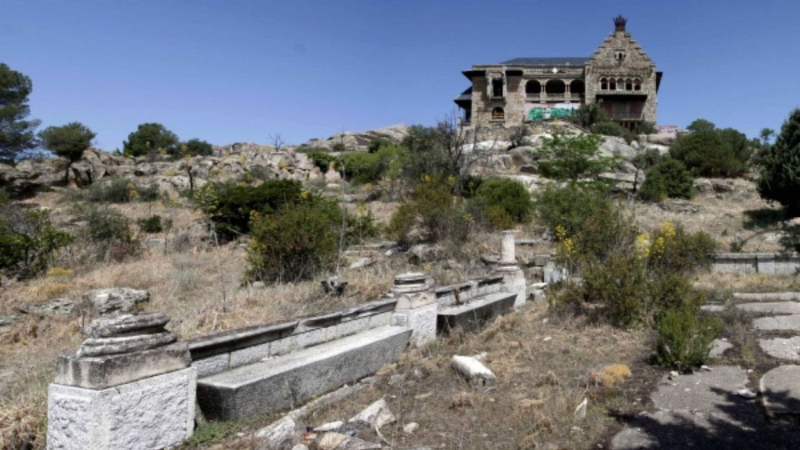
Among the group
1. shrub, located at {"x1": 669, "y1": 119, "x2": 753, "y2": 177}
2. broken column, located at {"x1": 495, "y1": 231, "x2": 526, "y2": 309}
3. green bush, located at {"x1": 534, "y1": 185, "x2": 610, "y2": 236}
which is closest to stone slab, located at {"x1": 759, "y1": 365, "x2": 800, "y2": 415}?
broken column, located at {"x1": 495, "y1": 231, "x2": 526, "y2": 309}

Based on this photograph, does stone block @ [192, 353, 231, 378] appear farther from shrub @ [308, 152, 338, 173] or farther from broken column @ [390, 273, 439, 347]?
shrub @ [308, 152, 338, 173]

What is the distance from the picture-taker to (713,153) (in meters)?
26.9

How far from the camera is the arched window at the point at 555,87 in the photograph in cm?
4556

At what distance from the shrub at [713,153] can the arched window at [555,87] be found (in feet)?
56.2

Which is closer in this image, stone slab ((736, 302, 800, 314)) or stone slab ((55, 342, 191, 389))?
stone slab ((55, 342, 191, 389))

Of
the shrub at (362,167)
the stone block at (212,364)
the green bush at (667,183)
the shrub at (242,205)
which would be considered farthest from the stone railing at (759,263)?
the shrub at (362,167)

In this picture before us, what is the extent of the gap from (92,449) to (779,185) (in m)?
21.1

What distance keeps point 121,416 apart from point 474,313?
4.80 metres

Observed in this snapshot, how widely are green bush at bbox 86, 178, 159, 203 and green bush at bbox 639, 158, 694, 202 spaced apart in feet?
66.7

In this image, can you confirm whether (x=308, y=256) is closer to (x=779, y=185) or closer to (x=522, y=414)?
(x=522, y=414)

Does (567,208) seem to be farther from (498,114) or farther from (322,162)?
(498,114)

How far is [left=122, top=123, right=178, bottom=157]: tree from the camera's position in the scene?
4303 cm

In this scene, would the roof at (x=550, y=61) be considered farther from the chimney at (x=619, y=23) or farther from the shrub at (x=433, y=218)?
the shrub at (x=433, y=218)

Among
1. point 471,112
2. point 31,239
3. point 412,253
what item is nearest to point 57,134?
point 31,239
